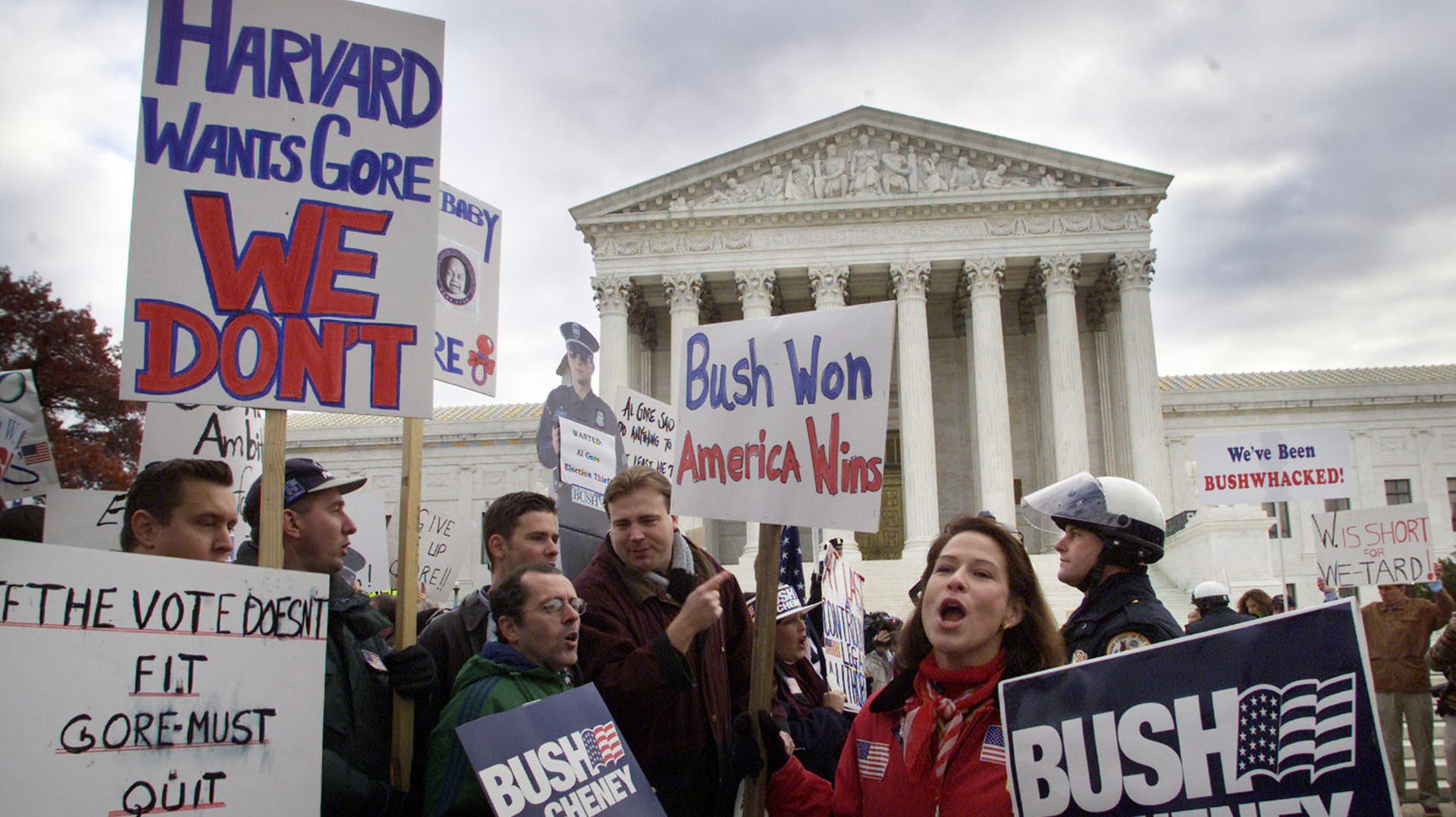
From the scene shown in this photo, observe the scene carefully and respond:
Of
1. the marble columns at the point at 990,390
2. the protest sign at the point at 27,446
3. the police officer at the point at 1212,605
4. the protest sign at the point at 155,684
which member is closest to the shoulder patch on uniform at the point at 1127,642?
the protest sign at the point at 155,684

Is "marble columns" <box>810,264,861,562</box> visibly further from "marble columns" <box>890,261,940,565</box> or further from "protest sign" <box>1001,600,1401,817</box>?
"protest sign" <box>1001,600,1401,817</box>

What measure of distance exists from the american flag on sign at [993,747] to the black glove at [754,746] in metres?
0.81

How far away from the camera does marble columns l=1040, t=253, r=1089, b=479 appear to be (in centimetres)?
3052

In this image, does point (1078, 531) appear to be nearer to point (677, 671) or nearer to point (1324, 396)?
point (677, 671)

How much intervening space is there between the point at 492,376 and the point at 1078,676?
5369 millimetres

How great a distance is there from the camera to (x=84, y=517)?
20.6ft

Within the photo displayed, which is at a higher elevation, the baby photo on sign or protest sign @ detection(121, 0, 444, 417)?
the baby photo on sign

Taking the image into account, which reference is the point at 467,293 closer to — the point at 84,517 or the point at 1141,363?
the point at 84,517

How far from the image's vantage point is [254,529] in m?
4.45

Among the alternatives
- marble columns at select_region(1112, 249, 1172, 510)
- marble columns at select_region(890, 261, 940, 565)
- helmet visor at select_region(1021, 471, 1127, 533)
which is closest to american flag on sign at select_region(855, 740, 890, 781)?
helmet visor at select_region(1021, 471, 1127, 533)

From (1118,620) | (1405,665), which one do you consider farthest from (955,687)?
(1405,665)

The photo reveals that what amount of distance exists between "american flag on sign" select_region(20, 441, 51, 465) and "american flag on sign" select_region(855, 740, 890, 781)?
5.35 m

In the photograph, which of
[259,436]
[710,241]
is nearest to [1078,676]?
[259,436]

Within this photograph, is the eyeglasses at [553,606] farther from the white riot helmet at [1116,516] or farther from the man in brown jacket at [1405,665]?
the man in brown jacket at [1405,665]
